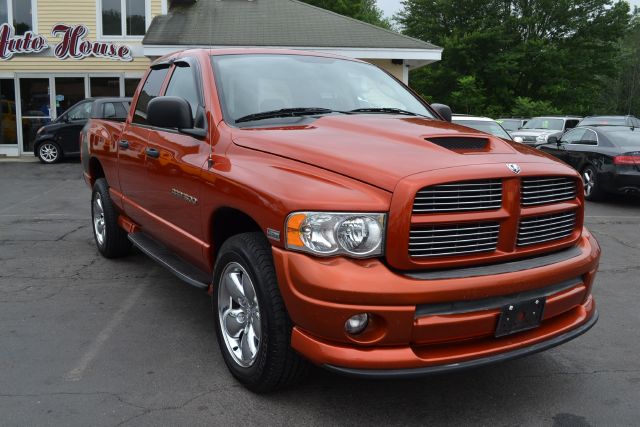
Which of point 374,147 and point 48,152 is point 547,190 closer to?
point 374,147

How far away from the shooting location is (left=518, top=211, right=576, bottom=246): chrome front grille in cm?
304

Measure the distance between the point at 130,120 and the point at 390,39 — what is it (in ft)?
47.5

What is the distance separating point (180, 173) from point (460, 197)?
1935mm

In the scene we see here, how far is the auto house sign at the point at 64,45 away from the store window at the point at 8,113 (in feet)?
2.83

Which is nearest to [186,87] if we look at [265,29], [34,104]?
[265,29]

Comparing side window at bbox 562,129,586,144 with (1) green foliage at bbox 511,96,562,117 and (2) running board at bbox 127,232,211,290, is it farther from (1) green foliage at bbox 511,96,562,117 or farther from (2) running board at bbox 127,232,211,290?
(1) green foliage at bbox 511,96,562,117

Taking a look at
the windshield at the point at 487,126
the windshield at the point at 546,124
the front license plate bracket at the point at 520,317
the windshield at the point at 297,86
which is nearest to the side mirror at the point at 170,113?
the windshield at the point at 297,86

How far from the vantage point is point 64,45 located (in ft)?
61.9

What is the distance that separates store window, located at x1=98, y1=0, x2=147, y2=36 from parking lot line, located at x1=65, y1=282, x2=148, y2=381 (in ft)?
52.4

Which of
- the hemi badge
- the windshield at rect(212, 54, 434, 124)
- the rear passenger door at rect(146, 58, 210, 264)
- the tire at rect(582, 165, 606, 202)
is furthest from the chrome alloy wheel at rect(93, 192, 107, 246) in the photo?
the tire at rect(582, 165, 606, 202)

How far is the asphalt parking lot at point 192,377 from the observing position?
312 centimetres

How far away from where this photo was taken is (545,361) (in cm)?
380

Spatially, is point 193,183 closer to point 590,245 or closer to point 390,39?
point 590,245

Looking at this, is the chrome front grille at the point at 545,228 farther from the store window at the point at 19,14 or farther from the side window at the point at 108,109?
the store window at the point at 19,14
